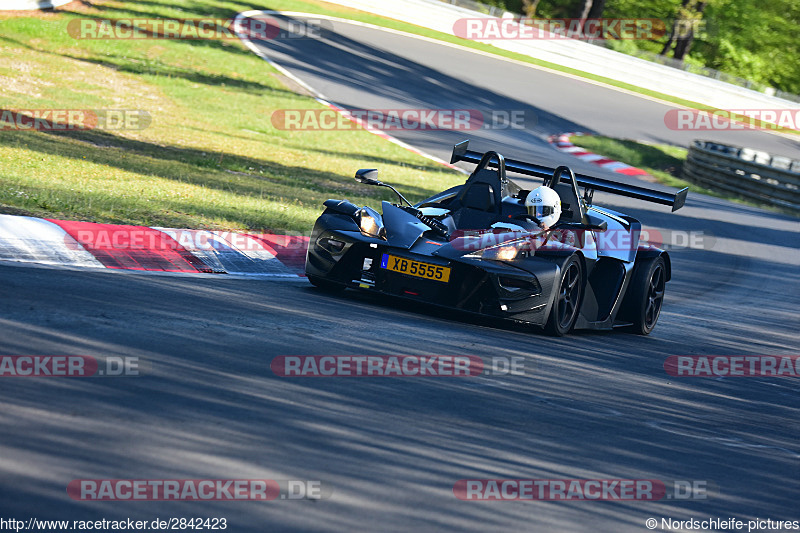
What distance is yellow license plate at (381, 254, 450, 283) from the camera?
315 inches

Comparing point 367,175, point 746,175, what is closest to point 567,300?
point 367,175

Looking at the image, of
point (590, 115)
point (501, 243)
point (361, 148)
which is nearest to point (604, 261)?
point (501, 243)

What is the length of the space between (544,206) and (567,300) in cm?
103

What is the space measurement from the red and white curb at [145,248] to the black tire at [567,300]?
267cm

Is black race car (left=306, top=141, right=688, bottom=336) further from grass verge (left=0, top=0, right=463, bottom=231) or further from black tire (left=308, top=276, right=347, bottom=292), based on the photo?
grass verge (left=0, top=0, right=463, bottom=231)

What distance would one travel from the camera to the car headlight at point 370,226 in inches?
331

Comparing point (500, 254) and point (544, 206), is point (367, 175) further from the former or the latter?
point (544, 206)

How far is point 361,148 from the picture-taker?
20016 mm

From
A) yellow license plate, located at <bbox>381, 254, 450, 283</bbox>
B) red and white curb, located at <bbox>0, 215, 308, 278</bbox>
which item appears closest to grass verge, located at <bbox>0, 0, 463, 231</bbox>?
red and white curb, located at <bbox>0, 215, 308, 278</bbox>

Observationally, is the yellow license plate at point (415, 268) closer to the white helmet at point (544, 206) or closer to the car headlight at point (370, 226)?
the car headlight at point (370, 226)

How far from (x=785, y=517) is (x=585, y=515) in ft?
3.65

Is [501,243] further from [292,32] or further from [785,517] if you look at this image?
[292,32]

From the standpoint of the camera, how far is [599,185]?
379 inches

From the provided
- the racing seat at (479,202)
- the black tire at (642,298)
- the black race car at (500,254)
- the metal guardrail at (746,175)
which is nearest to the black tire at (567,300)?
the black race car at (500,254)
